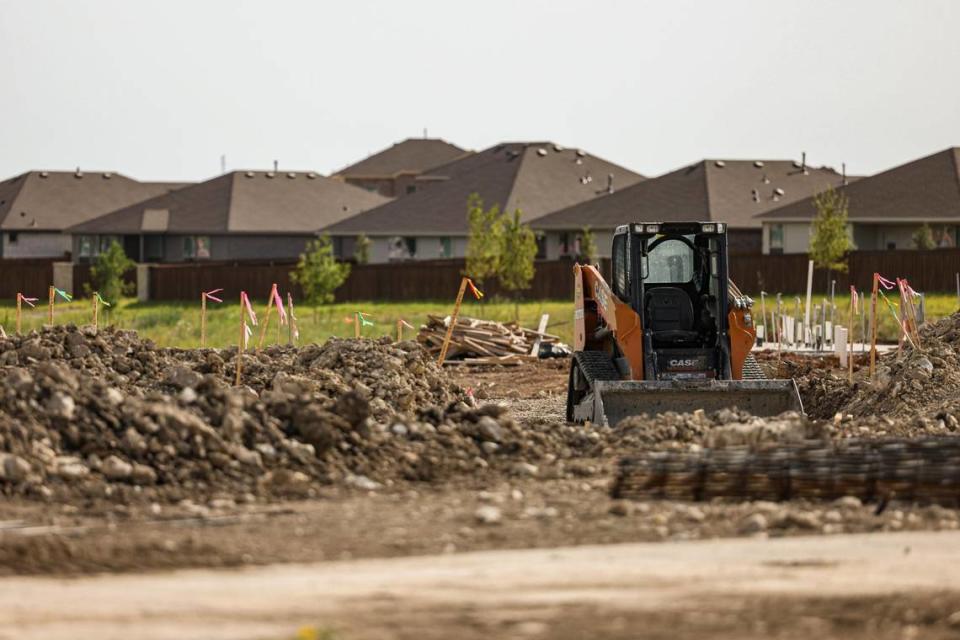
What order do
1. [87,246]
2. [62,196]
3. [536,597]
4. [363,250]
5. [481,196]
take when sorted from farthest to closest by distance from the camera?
[62,196] < [87,246] < [363,250] < [481,196] < [536,597]

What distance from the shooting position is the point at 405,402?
1912 centimetres

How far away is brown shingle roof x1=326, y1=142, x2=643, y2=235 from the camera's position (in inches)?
2552

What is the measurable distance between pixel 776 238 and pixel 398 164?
153 ft

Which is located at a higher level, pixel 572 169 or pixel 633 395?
pixel 572 169

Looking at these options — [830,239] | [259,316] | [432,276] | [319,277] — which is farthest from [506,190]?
[259,316]

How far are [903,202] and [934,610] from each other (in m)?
50.7

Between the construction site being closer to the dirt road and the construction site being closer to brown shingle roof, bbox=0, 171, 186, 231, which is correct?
the dirt road

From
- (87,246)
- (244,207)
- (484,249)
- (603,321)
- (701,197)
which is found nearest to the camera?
(603,321)

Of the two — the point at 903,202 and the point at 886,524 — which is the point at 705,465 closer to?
the point at 886,524

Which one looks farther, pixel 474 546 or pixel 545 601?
pixel 474 546

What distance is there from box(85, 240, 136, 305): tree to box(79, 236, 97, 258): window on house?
409 inches

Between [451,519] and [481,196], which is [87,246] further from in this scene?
[451,519]

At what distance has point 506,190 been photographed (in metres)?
65.3

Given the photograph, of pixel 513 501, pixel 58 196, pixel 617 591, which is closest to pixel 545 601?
pixel 617 591
